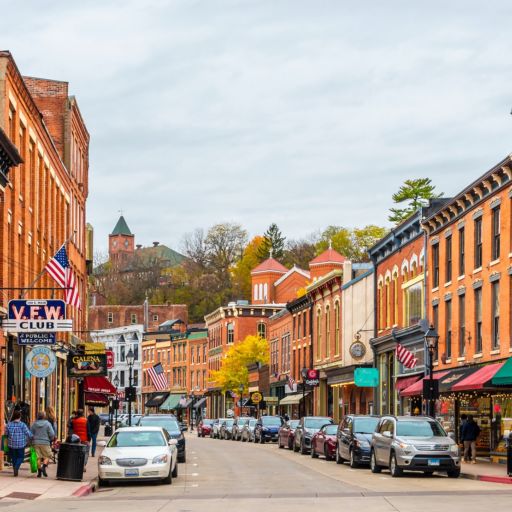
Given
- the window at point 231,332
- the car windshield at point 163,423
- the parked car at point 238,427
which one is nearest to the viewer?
the car windshield at point 163,423

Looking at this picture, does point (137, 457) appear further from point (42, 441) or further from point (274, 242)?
point (274, 242)

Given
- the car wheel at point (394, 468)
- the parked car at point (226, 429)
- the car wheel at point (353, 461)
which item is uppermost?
the car wheel at point (394, 468)

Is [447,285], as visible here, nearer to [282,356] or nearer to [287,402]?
[287,402]

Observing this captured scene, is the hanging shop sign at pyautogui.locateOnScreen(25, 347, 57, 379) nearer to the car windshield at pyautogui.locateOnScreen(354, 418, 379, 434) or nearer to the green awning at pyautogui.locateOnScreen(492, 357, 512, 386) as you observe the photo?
the car windshield at pyautogui.locateOnScreen(354, 418, 379, 434)

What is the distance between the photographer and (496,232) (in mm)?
40250

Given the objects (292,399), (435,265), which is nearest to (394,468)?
(435,265)

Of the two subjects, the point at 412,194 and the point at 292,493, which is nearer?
the point at 292,493

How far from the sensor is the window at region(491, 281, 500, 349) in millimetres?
39388

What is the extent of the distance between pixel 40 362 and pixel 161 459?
14.2ft

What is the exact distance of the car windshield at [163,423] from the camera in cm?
4094

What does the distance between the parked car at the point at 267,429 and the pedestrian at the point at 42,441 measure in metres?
35.7

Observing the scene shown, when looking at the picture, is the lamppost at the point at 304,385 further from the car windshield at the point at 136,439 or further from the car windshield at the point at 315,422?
the car windshield at the point at 136,439

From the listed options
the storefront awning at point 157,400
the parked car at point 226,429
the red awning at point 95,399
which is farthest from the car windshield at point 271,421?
the storefront awning at point 157,400

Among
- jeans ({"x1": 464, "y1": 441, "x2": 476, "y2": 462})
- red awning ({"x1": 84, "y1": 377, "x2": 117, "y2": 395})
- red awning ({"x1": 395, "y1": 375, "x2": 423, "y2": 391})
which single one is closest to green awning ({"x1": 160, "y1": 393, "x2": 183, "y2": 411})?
red awning ({"x1": 84, "y1": 377, "x2": 117, "y2": 395})
